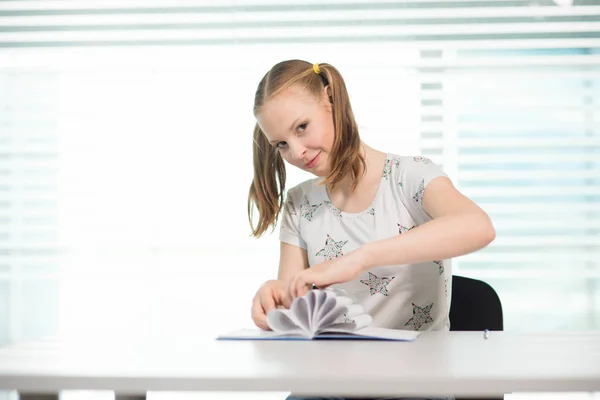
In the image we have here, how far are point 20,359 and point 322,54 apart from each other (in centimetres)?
200

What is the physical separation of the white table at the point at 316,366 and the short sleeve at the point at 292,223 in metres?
0.52

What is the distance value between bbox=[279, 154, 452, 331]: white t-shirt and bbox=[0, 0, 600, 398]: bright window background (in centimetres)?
116

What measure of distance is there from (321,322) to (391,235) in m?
0.42

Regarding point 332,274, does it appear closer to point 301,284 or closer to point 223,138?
point 301,284

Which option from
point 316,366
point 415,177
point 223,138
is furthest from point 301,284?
point 223,138

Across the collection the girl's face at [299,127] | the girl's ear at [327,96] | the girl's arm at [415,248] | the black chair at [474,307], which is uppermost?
the girl's ear at [327,96]

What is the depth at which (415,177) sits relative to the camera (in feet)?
4.55

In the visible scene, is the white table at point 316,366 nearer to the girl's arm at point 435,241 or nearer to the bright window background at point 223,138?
the girl's arm at point 435,241

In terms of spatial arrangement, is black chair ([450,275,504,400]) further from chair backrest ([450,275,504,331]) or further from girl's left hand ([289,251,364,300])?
girl's left hand ([289,251,364,300])

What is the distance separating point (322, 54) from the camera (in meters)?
2.64

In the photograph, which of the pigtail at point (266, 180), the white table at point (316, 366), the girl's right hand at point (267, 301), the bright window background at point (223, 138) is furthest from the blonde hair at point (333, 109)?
the bright window background at point (223, 138)

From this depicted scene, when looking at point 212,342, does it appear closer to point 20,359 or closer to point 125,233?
point 20,359

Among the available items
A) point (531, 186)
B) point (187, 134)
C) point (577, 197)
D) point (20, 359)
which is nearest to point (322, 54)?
point (187, 134)

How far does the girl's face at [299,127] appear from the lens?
135cm
